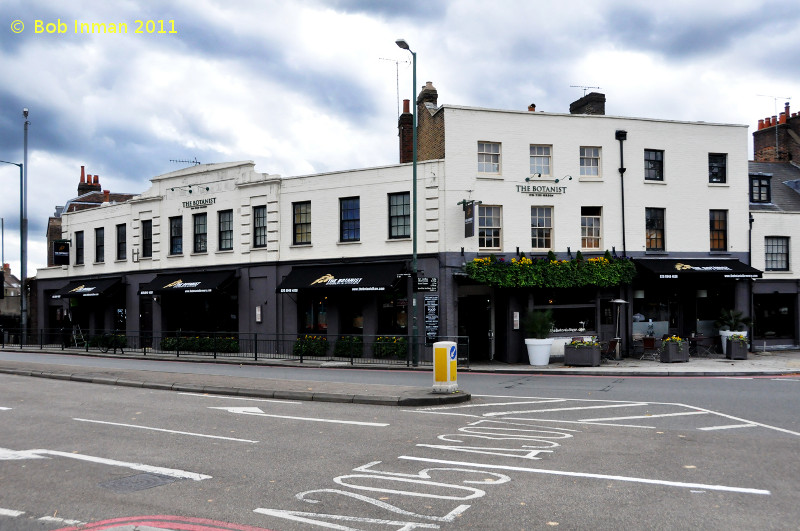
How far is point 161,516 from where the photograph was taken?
620 cm

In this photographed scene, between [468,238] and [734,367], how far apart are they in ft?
34.1

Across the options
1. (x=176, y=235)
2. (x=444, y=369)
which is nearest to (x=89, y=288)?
(x=176, y=235)

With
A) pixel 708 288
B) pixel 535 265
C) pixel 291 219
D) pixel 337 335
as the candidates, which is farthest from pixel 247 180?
pixel 708 288

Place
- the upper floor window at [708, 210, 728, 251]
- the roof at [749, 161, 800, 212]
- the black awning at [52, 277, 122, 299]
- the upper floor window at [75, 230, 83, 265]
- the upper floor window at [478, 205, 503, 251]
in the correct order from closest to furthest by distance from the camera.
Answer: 1. the upper floor window at [478, 205, 503, 251]
2. the upper floor window at [708, 210, 728, 251]
3. the roof at [749, 161, 800, 212]
4. the black awning at [52, 277, 122, 299]
5. the upper floor window at [75, 230, 83, 265]

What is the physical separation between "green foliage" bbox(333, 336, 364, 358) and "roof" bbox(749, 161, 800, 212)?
1952 centimetres

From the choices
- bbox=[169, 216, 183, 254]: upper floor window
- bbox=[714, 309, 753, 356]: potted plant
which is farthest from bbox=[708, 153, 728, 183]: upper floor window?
bbox=[169, 216, 183, 254]: upper floor window

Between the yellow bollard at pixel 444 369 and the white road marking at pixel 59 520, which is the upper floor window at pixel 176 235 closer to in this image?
the yellow bollard at pixel 444 369

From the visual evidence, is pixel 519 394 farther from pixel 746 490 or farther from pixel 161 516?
pixel 161 516

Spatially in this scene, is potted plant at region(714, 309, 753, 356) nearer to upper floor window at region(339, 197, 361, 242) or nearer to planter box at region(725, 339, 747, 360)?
planter box at region(725, 339, 747, 360)

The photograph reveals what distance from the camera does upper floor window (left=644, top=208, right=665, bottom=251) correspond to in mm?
26672

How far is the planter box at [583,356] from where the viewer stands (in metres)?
22.9

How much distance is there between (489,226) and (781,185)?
1758 cm

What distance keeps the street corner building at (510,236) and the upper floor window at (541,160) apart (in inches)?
2.3

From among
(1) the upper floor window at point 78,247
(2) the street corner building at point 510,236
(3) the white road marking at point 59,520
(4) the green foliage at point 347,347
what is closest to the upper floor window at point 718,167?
(2) the street corner building at point 510,236
